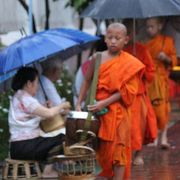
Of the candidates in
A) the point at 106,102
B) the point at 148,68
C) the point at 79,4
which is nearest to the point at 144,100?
the point at 148,68

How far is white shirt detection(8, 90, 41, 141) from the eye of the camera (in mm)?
7887

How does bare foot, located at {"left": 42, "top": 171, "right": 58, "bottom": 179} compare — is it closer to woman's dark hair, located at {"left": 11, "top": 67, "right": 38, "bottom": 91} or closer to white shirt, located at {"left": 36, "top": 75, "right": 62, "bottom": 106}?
white shirt, located at {"left": 36, "top": 75, "right": 62, "bottom": 106}

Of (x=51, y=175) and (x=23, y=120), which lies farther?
(x=51, y=175)

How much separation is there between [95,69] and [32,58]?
567mm

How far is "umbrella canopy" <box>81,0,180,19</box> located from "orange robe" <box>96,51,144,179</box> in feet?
3.34

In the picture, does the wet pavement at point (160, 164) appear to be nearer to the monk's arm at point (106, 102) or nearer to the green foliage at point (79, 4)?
the monk's arm at point (106, 102)

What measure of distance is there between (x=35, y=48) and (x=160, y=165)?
8.15ft

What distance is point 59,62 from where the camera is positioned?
856cm

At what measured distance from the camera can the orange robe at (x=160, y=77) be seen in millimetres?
10016

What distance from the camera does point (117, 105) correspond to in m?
7.61

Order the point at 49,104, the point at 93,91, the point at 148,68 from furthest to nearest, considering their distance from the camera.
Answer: the point at 148,68 < the point at 49,104 < the point at 93,91

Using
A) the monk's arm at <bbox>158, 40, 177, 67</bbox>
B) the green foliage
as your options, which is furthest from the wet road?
the green foliage

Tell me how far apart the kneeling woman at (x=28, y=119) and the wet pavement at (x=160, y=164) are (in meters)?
1.29

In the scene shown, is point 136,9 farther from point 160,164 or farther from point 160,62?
point 160,164
